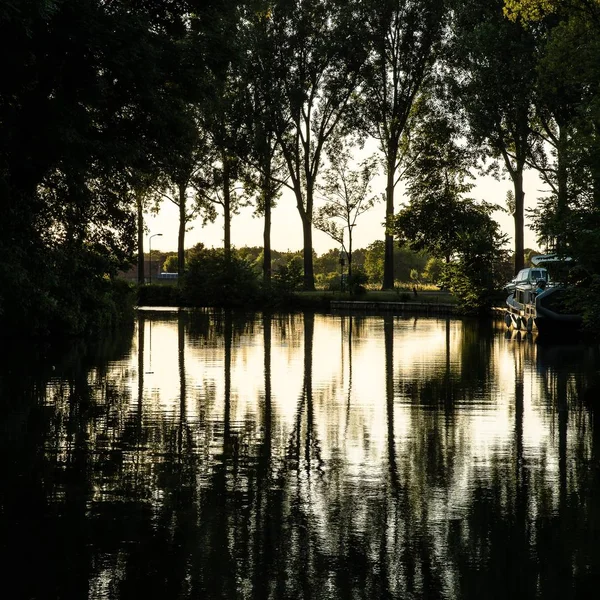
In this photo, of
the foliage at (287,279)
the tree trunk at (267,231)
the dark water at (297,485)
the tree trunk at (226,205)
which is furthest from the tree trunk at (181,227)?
the dark water at (297,485)

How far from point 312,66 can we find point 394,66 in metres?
5.57

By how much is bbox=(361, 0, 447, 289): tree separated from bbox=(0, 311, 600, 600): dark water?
163ft

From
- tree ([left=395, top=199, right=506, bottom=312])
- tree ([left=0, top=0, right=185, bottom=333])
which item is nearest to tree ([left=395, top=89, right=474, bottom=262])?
tree ([left=395, top=199, right=506, bottom=312])

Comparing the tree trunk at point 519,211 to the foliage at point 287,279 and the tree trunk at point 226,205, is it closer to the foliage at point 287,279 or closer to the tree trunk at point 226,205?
the foliage at point 287,279

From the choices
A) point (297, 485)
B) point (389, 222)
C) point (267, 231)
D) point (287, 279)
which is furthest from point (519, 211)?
point (297, 485)

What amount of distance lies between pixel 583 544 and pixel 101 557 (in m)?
3.53

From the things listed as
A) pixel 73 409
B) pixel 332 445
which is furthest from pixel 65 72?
pixel 332 445

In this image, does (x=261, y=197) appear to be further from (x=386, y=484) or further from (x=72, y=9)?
(x=386, y=484)

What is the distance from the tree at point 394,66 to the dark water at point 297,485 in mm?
49714

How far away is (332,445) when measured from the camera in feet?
39.0

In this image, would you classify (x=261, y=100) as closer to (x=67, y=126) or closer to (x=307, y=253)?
(x=307, y=253)

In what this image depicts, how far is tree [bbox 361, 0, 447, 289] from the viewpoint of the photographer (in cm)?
6675

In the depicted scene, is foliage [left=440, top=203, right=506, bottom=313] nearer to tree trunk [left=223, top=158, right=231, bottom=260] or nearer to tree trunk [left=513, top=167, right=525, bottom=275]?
tree trunk [left=513, top=167, right=525, bottom=275]

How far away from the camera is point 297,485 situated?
9586 millimetres
